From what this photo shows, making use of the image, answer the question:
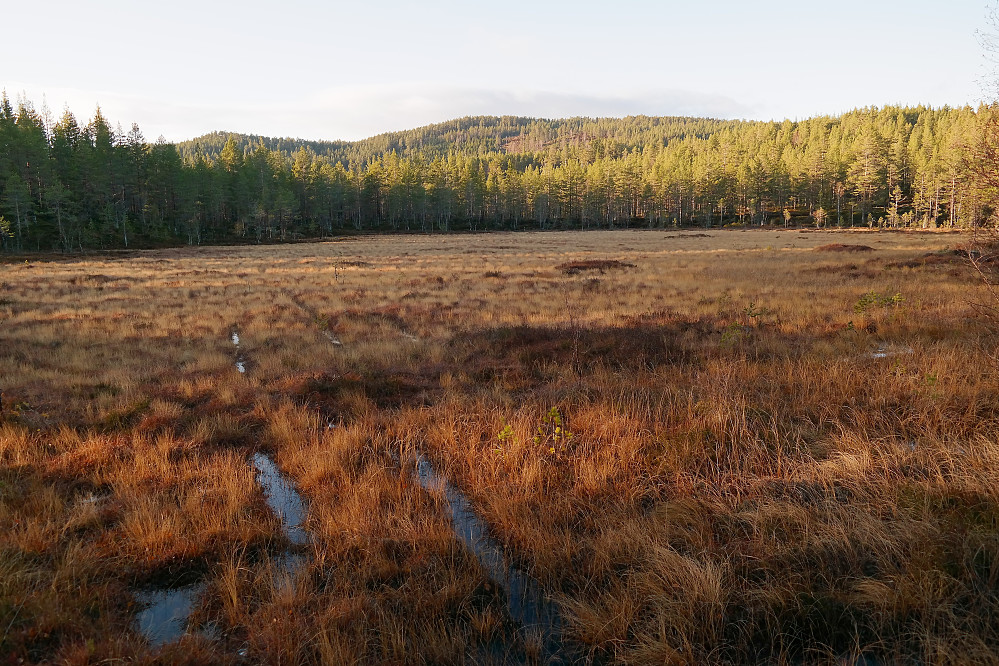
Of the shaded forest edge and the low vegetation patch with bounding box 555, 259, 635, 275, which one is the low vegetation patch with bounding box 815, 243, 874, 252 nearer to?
the low vegetation patch with bounding box 555, 259, 635, 275

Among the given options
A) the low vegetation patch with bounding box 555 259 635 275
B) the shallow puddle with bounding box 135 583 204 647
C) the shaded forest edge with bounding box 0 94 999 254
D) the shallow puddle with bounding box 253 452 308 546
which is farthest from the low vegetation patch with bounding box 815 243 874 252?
the shallow puddle with bounding box 135 583 204 647

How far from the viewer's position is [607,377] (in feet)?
25.3

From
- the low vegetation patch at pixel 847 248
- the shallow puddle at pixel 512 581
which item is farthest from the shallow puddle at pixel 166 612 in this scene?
the low vegetation patch at pixel 847 248

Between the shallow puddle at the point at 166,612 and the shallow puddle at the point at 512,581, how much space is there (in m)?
1.99

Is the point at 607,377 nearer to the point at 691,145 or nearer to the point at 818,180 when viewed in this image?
the point at 818,180

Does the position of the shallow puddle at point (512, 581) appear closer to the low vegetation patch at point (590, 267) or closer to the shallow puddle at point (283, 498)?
the shallow puddle at point (283, 498)

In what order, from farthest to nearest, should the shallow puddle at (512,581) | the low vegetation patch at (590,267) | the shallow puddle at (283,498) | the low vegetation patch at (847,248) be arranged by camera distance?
the low vegetation patch at (847,248) → the low vegetation patch at (590,267) → the shallow puddle at (283,498) → the shallow puddle at (512,581)

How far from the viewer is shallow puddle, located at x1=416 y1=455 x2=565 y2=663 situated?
300 centimetres

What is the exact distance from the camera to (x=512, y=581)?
140 inches

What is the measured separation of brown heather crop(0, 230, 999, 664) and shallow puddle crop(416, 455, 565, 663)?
109 mm

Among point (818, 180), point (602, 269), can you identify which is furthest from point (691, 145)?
point (602, 269)

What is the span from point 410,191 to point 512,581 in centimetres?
10640

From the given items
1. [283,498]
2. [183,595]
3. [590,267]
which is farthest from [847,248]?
[183,595]

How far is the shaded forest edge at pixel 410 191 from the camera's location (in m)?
63.9
